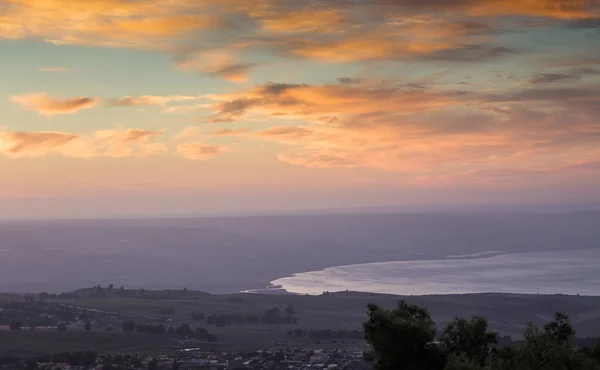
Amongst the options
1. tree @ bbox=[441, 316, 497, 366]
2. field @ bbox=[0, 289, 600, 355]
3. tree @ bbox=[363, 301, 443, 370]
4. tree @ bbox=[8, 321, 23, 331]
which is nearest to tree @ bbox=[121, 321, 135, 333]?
field @ bbox=[0, 289, 600, 355]

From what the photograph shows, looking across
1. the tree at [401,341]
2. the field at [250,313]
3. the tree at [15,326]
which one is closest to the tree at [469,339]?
the tree at [401,341]

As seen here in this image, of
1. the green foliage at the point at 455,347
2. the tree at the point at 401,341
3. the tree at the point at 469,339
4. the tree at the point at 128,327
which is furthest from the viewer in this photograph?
the tree at the point at 128,327

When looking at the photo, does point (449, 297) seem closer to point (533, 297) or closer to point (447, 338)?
point (533, 297)

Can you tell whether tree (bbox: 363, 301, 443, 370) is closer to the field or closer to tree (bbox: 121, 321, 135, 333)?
the field

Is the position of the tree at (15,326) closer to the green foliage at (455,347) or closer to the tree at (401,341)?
the green foliage at (455,347)

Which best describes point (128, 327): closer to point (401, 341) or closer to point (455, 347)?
point (455, 347)

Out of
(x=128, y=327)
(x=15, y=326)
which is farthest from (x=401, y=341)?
(x=15, y=326)

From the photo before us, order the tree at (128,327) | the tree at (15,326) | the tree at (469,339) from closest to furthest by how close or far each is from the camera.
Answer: the tree at (469,339), the tree at (15,326), the tree at (128,327)
